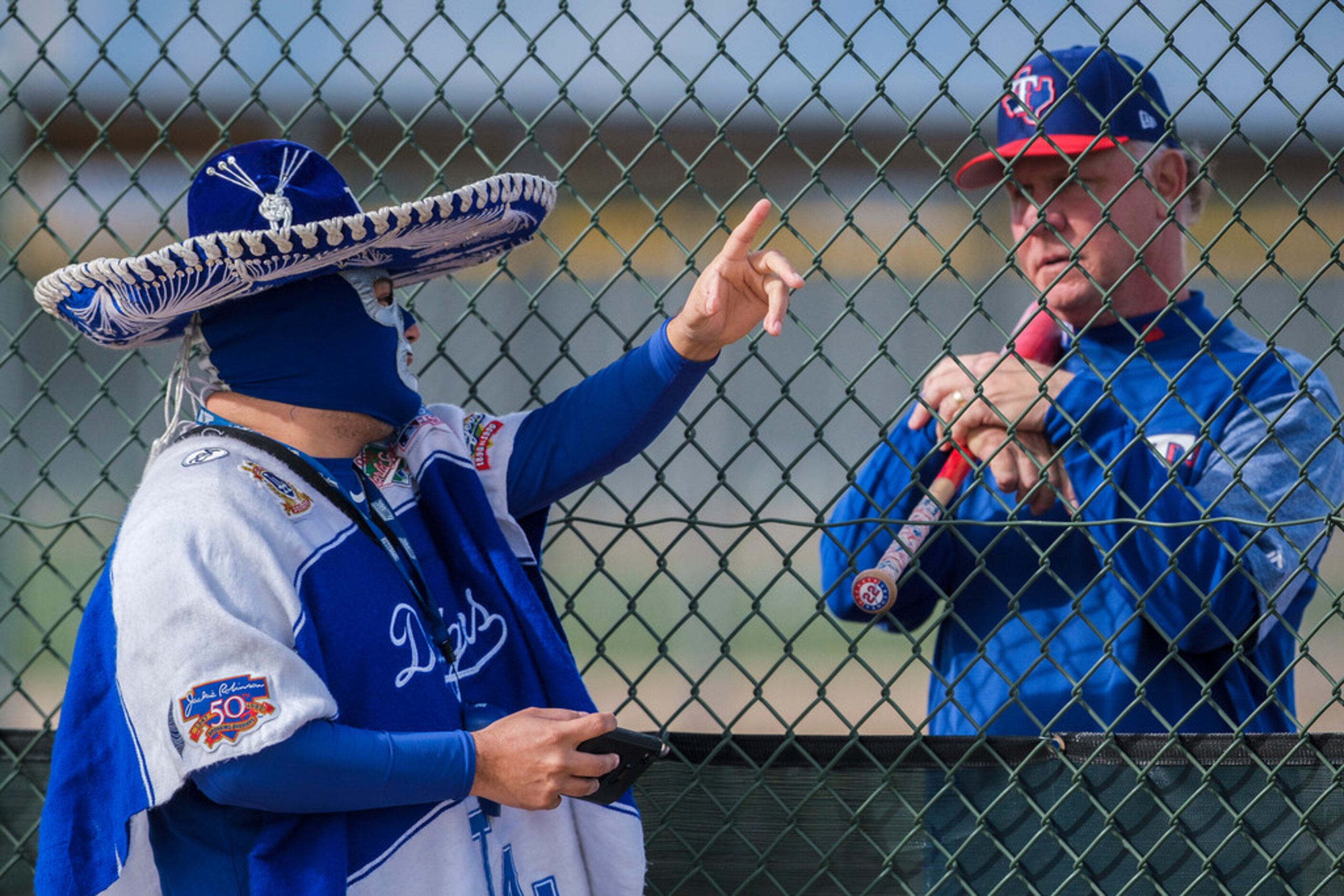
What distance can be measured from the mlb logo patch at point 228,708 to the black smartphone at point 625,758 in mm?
430

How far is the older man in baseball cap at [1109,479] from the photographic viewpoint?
2.21m

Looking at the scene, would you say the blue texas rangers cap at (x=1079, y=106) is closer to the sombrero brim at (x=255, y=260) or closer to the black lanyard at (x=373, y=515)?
the sombrero brim at (x=255, y=260)

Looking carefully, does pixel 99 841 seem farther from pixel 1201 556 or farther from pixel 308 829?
pixel 1201 556

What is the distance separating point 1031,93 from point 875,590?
98 cm

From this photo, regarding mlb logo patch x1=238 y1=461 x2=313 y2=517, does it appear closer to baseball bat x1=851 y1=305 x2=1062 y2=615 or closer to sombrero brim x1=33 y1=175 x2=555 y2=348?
sombrero brim x1=33 y1=175 x2=555 y2=348

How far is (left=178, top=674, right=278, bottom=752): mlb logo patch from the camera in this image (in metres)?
1.46

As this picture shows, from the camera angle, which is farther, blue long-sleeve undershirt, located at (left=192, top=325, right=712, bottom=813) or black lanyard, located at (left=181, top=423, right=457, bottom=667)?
black lanyard, located at (left=181, top=423, right=457, bottom=667)

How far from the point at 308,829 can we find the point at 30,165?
8136 mm

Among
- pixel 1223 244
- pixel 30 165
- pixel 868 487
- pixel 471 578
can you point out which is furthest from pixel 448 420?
pixel 1223 244

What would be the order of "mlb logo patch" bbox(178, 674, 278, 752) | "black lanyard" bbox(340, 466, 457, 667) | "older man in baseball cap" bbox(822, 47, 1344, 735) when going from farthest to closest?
1. "older man in baseball cap" bbox(822, 47, 1344, 735)
2. "black lanyard" bbox(340, 466, 457, 667)
3. "mlb logo patch" bbox(178, 674, 278, 752)

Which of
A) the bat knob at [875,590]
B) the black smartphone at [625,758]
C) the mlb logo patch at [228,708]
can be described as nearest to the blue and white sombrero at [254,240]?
the mlb logo patch at [228,708]

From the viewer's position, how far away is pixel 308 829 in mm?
1573

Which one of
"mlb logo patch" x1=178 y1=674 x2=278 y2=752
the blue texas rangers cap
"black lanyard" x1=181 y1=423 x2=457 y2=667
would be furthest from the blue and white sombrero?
the blue texas rangers cap

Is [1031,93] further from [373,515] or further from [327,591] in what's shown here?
[327,591]
